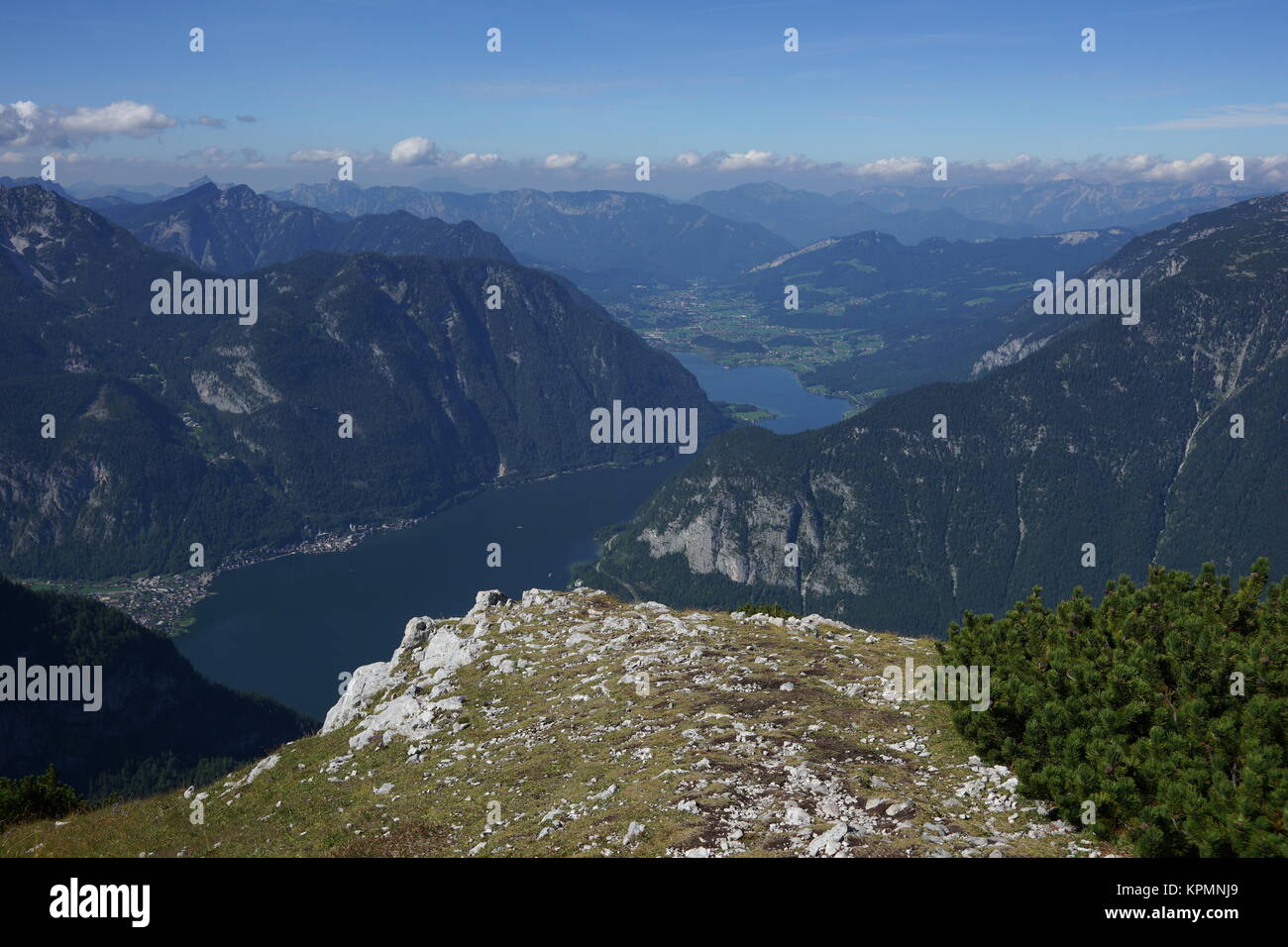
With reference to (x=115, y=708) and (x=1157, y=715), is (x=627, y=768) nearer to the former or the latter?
(x=1157, y=715)

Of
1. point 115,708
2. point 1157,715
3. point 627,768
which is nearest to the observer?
point 1157,715

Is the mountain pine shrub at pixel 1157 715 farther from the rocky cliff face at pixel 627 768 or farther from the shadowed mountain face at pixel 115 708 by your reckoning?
the shadowed mountain face at pixel 115 708

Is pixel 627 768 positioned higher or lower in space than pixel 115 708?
higher

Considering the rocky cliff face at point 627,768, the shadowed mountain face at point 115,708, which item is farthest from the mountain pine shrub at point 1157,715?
the shadowed mountain face at point 115,708

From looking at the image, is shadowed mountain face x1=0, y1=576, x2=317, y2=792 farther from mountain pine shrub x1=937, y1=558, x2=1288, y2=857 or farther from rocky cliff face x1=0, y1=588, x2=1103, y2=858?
mountain pine shrub x1=937, y1=558, x2=1288, y2=857

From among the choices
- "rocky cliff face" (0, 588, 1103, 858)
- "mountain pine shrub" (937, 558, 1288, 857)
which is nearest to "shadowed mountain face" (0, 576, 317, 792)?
"rocky cliff face" (0, 588, 1103, 858)

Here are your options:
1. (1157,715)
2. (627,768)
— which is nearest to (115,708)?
(627,768)
